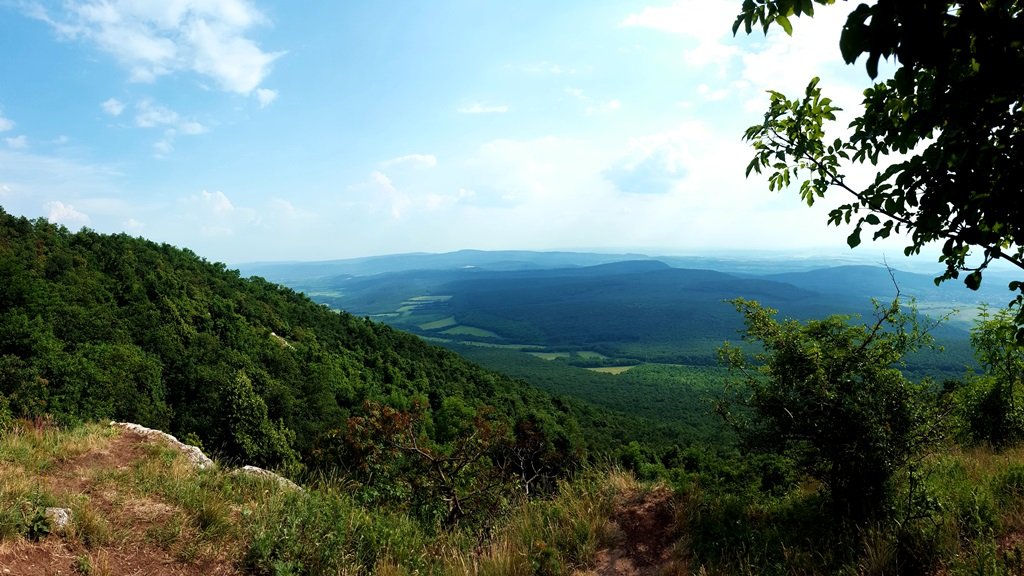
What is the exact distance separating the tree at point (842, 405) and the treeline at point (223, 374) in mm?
4457

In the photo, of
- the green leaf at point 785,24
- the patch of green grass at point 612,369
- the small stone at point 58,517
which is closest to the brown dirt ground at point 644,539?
the green leaf at point 785,24

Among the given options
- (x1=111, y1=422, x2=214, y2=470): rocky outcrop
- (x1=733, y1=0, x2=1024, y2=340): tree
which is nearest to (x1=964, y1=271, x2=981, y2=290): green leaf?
(x1=733, y1=0, x2=1024, y2=340): tree

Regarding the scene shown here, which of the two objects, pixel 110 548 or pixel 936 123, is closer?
pixel 936 123

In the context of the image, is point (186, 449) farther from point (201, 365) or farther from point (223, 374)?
point (201, 365)

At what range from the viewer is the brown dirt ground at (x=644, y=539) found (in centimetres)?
502

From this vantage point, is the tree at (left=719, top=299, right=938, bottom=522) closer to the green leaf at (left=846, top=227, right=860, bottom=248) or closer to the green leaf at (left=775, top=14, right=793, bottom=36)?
the green leaf at (left=846, top=227, right=860, bottom=248)

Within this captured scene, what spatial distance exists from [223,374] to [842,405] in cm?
3508

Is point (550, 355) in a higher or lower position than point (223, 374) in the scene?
lower

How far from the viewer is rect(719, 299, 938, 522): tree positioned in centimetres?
494

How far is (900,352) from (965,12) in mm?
4997

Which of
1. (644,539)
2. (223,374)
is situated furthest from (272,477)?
(223,374)

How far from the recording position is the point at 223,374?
A: 100ft

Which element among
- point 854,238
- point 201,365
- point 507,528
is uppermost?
point 854,238

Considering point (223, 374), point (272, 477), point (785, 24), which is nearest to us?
point (785, 24)
